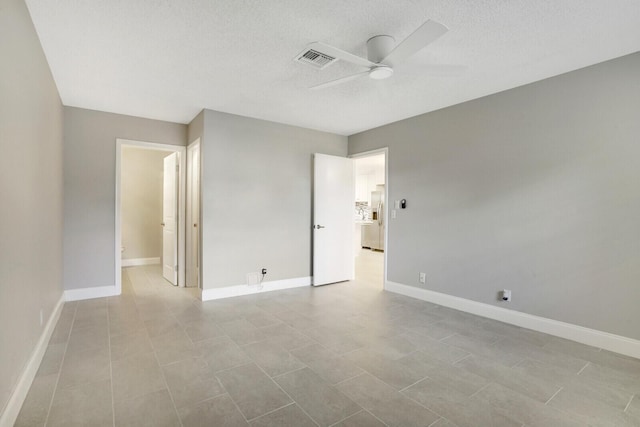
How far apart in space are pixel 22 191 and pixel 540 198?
4277 millimetres

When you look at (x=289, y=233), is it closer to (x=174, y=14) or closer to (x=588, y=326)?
(x=174, y=14)

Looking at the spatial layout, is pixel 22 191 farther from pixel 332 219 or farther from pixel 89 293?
pixel 332 219

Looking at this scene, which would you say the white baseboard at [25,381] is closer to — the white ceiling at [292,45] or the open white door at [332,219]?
the white ceiling at [292,45]

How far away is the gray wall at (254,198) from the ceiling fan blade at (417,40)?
2590 mm

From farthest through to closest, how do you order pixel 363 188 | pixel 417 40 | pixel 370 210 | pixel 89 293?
pixel 363 188
pixel 370 210
pixel 89 293
pixel 417 40

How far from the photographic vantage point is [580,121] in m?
2.90

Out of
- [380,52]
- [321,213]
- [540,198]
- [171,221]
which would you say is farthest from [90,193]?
[540,198]

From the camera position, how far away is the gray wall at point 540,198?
269 centimetres

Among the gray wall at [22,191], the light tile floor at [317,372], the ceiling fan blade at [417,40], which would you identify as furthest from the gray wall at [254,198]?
the ceiling fan blade at [417,40]

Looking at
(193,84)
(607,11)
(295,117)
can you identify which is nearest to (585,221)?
(607,11)

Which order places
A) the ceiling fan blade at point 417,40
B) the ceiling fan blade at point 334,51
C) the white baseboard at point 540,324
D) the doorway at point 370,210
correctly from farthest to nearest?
the doorway at point 370,210 < the white baseboard at point 540,324 < the ceiling fan blade at point 334,51 < the ceiling fan blade at point 417,40

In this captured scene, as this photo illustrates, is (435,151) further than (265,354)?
Yes

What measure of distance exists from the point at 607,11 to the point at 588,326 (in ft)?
8.32

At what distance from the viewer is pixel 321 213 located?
502cm
